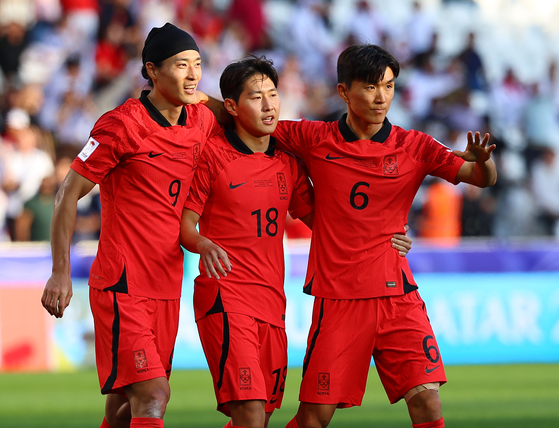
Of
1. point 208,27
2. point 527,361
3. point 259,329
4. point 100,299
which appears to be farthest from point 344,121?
point 208,27

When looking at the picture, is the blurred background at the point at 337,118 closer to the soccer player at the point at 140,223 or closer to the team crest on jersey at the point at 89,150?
the soccer player at the point at 140,223

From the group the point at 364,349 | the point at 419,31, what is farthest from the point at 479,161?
the point at 419,31

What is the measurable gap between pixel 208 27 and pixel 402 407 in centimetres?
739

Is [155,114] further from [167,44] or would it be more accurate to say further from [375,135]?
[375,135]

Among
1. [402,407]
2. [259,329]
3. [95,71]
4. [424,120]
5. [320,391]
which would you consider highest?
[95,71]

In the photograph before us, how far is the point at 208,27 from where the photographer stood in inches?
522

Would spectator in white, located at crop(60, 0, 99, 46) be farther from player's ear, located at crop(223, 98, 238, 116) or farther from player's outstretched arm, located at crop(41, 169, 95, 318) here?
player's outstretched arm, located at crop(41, 169, 95, 318)

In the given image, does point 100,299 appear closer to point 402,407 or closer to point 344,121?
point 344,121

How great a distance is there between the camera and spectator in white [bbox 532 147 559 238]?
12.4m

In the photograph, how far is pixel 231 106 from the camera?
5.09 metres

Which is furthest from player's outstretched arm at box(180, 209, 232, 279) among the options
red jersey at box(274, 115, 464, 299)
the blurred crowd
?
the blurred crowd

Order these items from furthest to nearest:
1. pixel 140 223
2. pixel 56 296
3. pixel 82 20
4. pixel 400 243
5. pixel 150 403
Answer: pixel 82 20 < pixel 400 243 < pixel 140 223 < pixel 150 403 < pixel 56 296

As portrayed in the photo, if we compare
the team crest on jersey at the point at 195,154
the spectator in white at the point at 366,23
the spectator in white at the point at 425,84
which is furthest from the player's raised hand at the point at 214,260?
the spectator in white at the point at 366,23

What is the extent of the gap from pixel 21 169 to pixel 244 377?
293 inches
